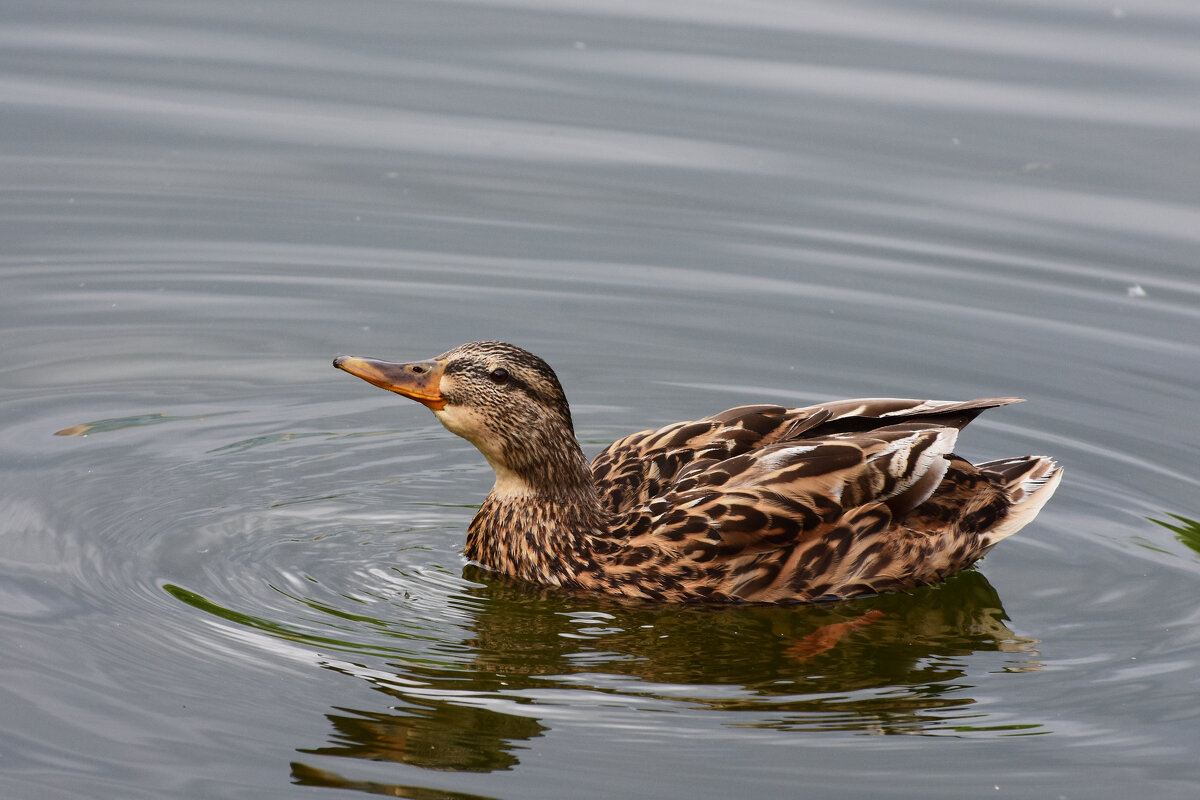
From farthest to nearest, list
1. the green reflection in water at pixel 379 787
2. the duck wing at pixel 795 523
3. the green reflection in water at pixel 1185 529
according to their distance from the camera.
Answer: the green reflection in water at pixel 1185 529 → the duck wing at pixel 795 523 → the green reflection in water at pixel 379 787

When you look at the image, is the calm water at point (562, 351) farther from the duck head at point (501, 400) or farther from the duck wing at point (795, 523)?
the duck head at point (501, 400)

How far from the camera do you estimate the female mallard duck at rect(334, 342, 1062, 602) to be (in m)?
8.48

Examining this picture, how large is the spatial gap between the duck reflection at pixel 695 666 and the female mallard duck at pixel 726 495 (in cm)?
16

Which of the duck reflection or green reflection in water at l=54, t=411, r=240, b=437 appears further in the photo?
green reflection in water at l=54, t=411, r=240, b=437

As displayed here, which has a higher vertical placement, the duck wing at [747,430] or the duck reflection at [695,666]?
the duck wing at [747,430]

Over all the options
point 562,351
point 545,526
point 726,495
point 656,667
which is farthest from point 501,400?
point 562,351

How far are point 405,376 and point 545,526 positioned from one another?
3.39ft

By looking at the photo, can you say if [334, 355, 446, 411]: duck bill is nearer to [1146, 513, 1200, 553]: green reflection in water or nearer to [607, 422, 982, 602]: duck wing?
[607, 422, 982, 602]: duck wing

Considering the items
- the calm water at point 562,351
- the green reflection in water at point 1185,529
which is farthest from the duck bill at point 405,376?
the green reflection in water at point 1185,529

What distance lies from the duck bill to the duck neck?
63 cm

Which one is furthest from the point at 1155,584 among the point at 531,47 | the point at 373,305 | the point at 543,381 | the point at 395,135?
the point at 531,47

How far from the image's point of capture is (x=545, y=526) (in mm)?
8789

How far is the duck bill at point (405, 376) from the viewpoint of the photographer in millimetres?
8461

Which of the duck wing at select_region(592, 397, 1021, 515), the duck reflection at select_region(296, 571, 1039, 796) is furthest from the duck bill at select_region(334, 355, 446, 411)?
the duck wing at select_region(592, 397, 1021, 515)
